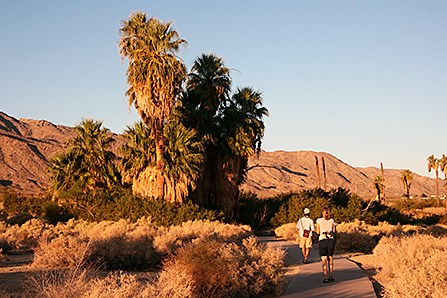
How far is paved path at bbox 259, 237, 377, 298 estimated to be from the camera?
1234 centimetres

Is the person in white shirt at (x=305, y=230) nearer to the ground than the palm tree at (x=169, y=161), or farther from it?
nearer to the ground

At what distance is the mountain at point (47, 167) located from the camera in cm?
9731

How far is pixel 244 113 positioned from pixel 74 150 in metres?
Result: 11.9

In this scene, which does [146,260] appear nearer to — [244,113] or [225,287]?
[225,287]

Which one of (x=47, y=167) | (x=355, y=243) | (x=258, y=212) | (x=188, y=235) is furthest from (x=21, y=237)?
(x=47, y=167)

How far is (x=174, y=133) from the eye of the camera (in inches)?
1351

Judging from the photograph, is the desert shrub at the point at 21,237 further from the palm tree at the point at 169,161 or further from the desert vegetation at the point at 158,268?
the palm tree at the point at 169,161

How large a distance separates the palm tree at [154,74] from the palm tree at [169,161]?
393mm

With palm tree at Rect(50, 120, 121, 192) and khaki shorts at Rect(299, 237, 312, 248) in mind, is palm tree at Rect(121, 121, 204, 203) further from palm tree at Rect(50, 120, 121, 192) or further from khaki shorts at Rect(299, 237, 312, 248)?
khaki shorts at Rect(299, 237, 312, 248)

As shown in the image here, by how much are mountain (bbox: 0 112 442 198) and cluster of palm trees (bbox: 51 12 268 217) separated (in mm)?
20465

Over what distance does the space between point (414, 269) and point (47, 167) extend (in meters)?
52.2

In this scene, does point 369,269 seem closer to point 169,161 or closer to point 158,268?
point 158,268

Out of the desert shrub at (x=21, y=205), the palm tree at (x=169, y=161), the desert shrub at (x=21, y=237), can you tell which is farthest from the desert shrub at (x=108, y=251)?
the desert shrub at (x=21, y=205)

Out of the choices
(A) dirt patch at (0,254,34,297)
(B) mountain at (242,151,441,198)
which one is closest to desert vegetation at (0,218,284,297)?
(A) dirt patch at (0,254,34,297)
